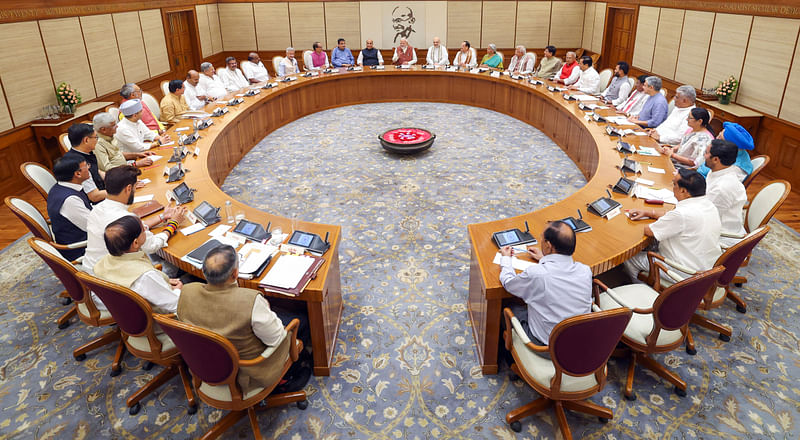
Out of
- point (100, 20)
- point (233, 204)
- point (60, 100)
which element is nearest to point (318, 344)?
point (233, 204)

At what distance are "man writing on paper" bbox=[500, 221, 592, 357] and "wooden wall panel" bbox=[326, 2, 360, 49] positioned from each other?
1129cm

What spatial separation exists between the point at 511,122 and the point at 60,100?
7.14 m

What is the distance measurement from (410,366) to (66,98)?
6345mm

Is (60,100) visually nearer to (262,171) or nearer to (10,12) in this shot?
(10,12)

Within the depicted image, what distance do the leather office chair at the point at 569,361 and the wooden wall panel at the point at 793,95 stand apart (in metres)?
5.36

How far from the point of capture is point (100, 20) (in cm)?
780

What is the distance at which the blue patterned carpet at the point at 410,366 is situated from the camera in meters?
2.79

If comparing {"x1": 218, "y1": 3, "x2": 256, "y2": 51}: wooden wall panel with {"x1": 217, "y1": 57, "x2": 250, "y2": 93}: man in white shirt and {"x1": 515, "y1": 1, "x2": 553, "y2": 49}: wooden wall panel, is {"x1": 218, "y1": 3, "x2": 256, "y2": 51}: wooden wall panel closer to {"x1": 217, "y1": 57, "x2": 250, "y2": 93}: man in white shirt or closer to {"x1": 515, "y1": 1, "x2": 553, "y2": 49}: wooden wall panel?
{"x1": 217, "y1": 57, "x2": 250, "y2": 93}: man in white shirt

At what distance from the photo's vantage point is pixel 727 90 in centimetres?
677

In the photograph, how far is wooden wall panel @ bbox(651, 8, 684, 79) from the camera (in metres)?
8.33

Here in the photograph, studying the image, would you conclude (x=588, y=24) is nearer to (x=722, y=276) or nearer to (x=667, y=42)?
(x=667, y=42)

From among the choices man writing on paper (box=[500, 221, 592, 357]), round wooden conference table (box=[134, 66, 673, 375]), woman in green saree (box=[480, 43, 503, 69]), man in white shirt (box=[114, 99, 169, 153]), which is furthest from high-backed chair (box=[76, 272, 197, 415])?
woman in green saree (box=[480, 43, 503, 69])

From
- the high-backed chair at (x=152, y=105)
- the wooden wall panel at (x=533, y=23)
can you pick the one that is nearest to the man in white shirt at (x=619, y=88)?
the wooden wall panel at (x=533, y=23)

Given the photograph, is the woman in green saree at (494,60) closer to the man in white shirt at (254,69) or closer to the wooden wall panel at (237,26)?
the man in white shirt at (254,69)
